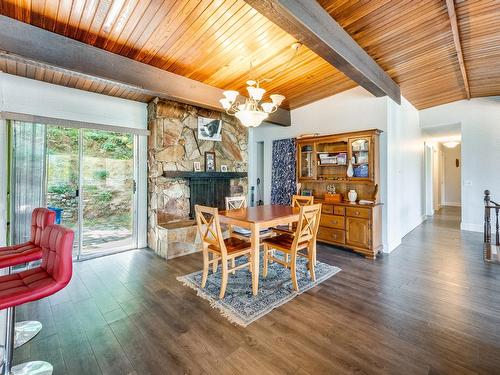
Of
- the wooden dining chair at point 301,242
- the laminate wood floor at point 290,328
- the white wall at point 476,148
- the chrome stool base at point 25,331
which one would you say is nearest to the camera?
the laminate wood floor at point 290,328

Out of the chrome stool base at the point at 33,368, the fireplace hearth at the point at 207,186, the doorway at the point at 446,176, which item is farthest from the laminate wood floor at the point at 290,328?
the doorway at the point at 446,176

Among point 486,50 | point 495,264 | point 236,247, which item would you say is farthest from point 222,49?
point 495,264

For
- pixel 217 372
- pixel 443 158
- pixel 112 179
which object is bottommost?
pixel 217 372

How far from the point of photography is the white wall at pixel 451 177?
915 cm

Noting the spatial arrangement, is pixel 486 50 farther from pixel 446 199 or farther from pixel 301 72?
pixel 446 199

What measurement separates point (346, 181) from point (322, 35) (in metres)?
2.64

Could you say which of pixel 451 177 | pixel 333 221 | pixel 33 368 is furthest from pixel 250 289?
pixel 451 177

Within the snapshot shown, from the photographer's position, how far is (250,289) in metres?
2.77

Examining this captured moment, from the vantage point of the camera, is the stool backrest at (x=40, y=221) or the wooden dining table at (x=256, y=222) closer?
the stool backrest at (x=40, y=221)

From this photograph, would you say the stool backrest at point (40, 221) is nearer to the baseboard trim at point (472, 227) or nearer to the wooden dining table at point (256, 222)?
the wooden dining table at point (256, 222)

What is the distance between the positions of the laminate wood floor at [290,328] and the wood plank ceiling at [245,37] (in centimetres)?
281

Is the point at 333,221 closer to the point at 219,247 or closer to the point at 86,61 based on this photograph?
the point at 219,247

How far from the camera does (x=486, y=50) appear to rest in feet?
11.3

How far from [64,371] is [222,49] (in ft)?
11.2
